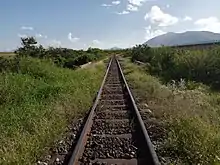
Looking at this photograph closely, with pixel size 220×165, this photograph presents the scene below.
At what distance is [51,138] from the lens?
21.2 feet

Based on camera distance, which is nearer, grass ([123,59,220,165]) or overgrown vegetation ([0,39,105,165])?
grass ([123,59,220,165])

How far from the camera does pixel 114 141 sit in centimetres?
609

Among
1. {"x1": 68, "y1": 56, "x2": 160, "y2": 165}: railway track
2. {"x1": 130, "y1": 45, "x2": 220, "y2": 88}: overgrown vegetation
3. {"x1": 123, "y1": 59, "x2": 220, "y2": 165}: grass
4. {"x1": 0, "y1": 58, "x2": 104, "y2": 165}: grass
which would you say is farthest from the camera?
{"x1": 130, "y1": 45, "x2": 220, "y2": 88}: overgrown vegetation

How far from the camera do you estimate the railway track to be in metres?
5.06

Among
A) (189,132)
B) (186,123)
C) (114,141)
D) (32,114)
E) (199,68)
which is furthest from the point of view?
(199,68)

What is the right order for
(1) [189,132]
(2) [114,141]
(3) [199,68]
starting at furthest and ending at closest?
(3) [199,68]
(2) [114,141]
(1) [189,132]

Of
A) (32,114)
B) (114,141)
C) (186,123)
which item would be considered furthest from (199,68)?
(114,141)

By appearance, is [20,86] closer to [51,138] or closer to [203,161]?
[51,138]

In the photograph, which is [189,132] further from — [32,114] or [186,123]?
[32,114]

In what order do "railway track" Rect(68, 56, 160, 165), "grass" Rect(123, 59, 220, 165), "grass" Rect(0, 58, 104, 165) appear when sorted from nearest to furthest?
"grass" Rect(123, 59, 220, 165), "railway track" Rect(68, 56, 160, 165), "grass" Rect(0, 58, 104, 165)

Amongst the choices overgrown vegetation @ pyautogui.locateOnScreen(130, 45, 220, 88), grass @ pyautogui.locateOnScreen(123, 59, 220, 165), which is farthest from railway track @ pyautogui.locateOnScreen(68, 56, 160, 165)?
overgrown vegetation @ pyautogui.locateOnScreen(130, 45, 220, 88)

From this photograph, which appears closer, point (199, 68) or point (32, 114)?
point (32, 114)

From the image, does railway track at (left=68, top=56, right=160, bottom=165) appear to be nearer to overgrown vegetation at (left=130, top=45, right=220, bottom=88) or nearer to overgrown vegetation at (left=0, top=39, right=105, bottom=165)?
overgrown vegetation at (left=0, top=39, right=105, bottom=165)

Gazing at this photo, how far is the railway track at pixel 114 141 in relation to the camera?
5.06 meters
